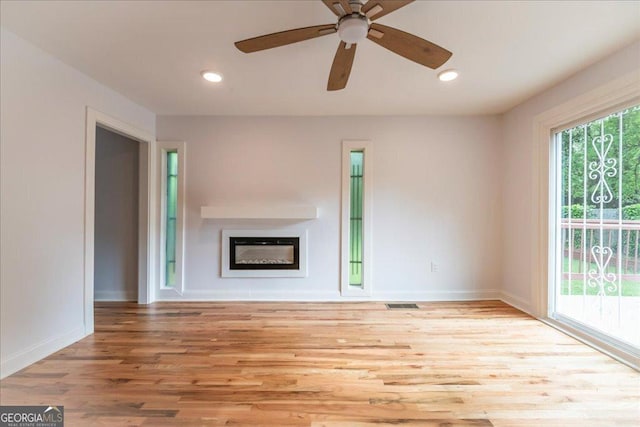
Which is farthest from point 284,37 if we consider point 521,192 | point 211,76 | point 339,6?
point 521,192

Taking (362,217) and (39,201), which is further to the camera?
(362,217)

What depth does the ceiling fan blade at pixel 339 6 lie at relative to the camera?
1372 mm

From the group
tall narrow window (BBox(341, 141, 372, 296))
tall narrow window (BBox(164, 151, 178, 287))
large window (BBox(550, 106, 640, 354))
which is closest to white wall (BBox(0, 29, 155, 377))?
tall narrow window (BBox(164, 151, 178, 287))

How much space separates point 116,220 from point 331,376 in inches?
130

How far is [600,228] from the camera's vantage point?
2453mm

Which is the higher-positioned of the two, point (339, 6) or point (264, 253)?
point (339, 6)

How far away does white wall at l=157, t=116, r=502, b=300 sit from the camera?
3639 millimetres

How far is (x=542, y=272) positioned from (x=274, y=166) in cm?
322

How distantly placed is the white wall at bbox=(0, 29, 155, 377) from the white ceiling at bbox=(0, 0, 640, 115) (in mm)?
227

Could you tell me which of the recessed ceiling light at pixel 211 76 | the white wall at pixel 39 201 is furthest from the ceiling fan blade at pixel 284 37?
the white wall at pixel 39 201

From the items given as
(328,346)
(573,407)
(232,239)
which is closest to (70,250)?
Result: (232,239)

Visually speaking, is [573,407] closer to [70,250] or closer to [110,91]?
[70,250]

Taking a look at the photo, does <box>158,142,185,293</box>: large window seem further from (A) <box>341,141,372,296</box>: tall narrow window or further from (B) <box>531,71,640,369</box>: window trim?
(B) <box>531,71,640,369</box>: window trim

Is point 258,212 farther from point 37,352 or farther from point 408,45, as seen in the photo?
point 408,45
